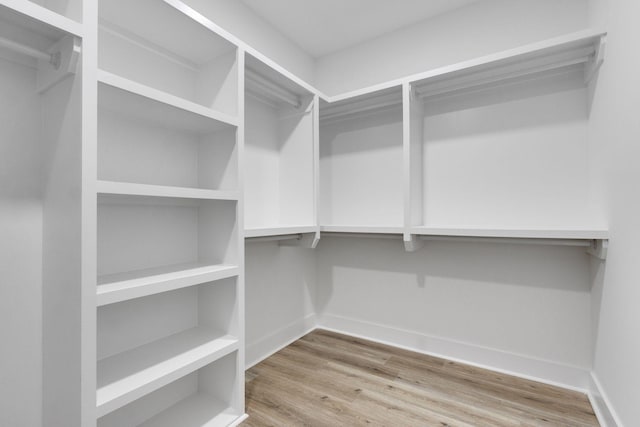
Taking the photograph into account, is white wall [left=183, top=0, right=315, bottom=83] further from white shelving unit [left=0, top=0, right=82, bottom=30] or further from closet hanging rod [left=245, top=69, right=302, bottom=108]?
white shelving unit [left=0, top=0, right=82, bottom=30]

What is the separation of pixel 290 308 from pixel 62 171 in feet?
5.93

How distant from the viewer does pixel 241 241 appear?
147cm

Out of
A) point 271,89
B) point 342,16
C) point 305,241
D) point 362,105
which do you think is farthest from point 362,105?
point 305,241

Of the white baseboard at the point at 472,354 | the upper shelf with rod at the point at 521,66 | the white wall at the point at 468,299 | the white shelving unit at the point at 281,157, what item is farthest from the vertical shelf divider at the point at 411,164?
the white baseboard at the point at 472,354

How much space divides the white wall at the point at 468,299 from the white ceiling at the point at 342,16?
1.68m

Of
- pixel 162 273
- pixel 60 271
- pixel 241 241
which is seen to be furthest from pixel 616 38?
pixel 60 271

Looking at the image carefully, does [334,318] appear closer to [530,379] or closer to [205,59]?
[530,379]

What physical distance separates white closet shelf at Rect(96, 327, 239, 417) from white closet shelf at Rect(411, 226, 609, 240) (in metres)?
1.31

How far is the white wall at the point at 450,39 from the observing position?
182 cm

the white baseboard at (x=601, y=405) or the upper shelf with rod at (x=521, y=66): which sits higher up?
the upper shelf with rod at (x=521, y=66)

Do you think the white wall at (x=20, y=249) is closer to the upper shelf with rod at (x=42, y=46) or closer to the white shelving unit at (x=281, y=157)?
the upper shelf with rod at (x=42, y=46)

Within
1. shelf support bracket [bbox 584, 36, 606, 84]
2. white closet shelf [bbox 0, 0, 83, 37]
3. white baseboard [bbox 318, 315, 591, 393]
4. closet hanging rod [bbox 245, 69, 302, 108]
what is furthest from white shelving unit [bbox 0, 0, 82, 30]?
white baseboard [bbox 318, 315, 591, 393]

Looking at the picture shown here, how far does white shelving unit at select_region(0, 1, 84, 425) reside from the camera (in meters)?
0.97

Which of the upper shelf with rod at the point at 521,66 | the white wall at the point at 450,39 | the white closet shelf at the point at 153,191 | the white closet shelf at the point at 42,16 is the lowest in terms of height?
the white closet shelf at the point at 153,191
